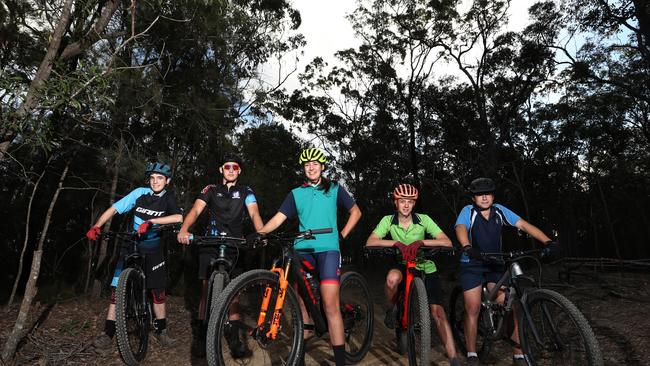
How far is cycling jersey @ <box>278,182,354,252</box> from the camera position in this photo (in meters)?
4.36

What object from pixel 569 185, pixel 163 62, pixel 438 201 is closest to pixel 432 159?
pixel 438 201

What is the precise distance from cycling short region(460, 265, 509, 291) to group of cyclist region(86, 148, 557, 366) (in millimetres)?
10

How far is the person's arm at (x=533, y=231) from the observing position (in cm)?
425

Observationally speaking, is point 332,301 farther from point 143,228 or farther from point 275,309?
point 143,228

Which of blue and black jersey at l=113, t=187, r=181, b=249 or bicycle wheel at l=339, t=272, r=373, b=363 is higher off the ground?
blue and black jersey at l=113, t=187, r=181, b=249

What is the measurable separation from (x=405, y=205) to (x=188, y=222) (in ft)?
8.12

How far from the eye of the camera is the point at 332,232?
432cm

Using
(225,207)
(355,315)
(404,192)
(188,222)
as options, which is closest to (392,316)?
(355,315)

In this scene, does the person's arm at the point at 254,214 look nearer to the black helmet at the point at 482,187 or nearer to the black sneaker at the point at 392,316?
the black sneaker at the point at 392,316

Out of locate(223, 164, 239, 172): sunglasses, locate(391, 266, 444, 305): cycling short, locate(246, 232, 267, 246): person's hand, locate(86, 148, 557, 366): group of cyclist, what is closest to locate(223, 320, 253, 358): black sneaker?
locate(86, 148, 557, 366): group of cyclist

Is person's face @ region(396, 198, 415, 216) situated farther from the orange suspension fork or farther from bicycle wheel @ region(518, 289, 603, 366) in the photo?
bicycle wheel @ region(518, 289, 603, 366)

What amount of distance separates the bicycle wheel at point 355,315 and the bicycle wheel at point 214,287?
1404 mm

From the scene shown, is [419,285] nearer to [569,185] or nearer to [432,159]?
[432,159]

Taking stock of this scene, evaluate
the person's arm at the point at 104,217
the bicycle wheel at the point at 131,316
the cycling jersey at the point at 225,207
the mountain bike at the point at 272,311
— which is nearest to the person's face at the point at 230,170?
the cycling jersey at the point at 225,207
